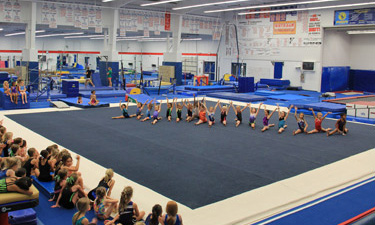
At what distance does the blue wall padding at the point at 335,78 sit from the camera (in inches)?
957

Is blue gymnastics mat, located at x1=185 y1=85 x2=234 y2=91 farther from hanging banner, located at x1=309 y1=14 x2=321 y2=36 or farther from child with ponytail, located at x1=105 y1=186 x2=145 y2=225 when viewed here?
child with ponytail, located at x1=105 y1=186 x2=145 y2=225

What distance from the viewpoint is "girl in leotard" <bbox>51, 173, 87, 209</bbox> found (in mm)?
5602

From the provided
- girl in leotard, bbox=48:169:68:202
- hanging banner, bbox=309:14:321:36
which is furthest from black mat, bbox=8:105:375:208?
hanging banner, bbox=309:14:321:36

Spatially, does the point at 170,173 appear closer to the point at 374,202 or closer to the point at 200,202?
the point at 200,202

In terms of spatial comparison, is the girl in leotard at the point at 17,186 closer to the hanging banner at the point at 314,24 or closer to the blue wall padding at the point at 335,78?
the hanging banner at the point at 314,24

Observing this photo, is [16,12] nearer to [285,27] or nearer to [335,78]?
[285,27]

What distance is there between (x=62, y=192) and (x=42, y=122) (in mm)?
7435

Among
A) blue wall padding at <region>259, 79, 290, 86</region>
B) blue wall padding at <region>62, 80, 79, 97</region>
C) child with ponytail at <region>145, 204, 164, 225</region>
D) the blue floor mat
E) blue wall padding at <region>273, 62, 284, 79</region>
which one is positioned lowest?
the blue floor mat

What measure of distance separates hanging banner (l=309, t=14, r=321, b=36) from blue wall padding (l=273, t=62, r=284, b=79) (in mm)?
3226

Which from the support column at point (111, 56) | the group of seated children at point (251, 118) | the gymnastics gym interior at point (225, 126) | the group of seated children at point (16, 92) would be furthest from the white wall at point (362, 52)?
the group of seated children at point (16, 92)

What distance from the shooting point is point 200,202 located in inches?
239

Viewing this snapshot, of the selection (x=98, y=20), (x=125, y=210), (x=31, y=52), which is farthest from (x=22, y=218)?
(x=98, y=20)

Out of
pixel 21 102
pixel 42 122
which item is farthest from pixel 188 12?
pixel 42 122

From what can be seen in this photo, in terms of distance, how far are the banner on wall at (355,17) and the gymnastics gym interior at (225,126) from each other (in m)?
0.06
